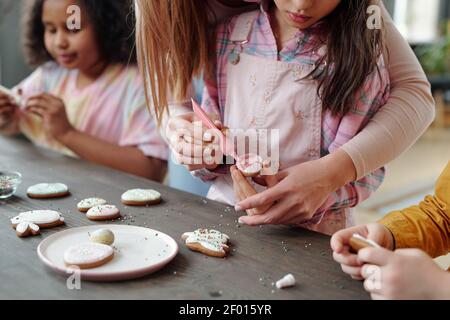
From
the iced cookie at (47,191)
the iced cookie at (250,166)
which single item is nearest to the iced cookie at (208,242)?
the iced cookie at (250,166)

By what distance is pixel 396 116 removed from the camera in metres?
1.07

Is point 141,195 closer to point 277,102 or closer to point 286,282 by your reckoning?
point 277,102

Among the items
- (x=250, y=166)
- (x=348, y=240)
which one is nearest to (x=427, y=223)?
(x=348, y=240)

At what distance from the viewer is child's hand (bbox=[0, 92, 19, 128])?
1.72 m

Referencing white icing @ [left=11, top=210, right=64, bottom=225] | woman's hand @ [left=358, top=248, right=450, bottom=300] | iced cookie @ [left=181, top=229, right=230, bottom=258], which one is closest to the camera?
woman's hand @ [left=358, top=248, right=450, bottom=300]

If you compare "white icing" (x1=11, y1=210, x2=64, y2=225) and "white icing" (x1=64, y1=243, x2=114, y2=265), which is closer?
→ "white icing" (x1=64, y1=243, x2=114, y2=265)

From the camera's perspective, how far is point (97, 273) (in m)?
0.75

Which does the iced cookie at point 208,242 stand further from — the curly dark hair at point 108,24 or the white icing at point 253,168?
the curly dark hair at point 108,24

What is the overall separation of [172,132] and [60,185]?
26cm

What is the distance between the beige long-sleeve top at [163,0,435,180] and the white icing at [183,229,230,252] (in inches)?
11.8

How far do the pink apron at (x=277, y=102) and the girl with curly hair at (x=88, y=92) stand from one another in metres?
0.46

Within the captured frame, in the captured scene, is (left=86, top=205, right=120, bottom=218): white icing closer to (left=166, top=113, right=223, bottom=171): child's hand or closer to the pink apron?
(left=166, top=113, right=223, bottom=171): child's hand

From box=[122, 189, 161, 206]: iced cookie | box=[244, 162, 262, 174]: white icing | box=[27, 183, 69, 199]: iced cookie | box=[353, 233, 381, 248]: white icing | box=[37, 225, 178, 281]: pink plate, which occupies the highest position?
box=[244, 162, 262, 174]: white icing

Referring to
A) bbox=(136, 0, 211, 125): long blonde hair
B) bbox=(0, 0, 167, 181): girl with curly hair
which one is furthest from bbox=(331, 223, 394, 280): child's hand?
bbox=(0, 0, 167, 181): girl with curly hair
